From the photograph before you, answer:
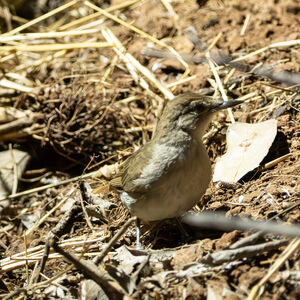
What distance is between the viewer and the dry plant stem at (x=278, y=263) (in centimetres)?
305

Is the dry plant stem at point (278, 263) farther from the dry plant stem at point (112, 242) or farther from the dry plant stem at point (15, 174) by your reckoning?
the dry plant stem at point (15, 174)

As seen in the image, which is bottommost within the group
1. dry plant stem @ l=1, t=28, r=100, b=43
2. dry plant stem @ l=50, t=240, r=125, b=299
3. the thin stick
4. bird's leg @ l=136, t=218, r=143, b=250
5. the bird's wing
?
bird's leg @ l=136, t=218, r=143, b=250

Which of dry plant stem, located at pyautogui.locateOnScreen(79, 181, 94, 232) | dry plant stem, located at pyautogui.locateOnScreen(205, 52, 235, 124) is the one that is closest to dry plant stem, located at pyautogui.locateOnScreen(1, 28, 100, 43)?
dry plant stem, located at pyautogui.locateOnScreen(205, 52, 235, 124)

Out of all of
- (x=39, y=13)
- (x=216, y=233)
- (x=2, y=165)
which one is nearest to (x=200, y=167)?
(x=216, y=233)

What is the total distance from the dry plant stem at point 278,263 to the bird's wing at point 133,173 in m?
1.25

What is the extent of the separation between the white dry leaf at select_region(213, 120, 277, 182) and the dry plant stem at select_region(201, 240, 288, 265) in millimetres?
1306

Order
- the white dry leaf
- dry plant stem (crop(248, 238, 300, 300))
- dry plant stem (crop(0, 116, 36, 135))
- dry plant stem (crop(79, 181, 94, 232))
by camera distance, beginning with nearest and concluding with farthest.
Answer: dry plant stem (crop(248, 238, 300, 300)) → the white dry leaf → dry plant stem (crop(79, 181, 94, 232)) → dry plant stem (crop(0, 116, 36, 135))

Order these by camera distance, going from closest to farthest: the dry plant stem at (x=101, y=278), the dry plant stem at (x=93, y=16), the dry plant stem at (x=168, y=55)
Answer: the dry plant stem at (x=101, y=278)
the dry plant stem at (x=168, y=55)
the dry plant stem at (x=93, y=16)

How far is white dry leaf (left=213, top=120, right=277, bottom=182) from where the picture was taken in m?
4.57

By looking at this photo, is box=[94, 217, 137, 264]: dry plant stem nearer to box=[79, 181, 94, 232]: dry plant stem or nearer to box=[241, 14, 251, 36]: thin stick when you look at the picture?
box=[79, 181, 94, 232]: dry plant stem

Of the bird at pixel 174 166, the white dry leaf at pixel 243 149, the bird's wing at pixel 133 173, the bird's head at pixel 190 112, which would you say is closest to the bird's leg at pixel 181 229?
the bird at pixel 174 166

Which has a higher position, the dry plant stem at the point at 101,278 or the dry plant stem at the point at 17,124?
the dry plant stem at the point at 17,124

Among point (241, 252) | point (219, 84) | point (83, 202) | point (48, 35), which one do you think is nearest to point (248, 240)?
point (241, 252)

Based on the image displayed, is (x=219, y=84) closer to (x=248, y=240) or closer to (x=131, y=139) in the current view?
(x=131, y=139)
